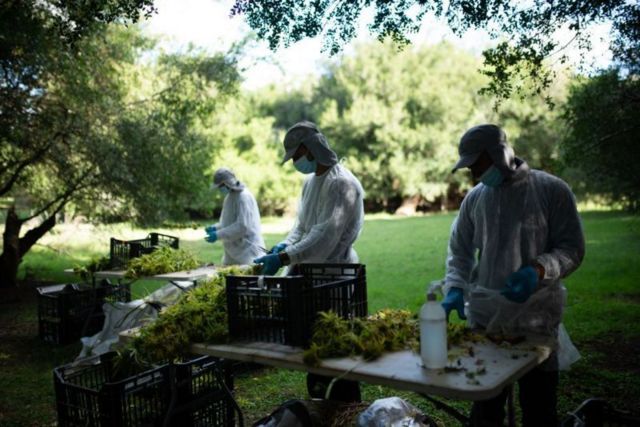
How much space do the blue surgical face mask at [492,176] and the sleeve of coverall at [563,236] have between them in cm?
27

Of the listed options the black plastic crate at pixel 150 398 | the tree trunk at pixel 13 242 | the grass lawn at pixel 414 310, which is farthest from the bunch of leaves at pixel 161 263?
the tree trunk at pixel 13 242

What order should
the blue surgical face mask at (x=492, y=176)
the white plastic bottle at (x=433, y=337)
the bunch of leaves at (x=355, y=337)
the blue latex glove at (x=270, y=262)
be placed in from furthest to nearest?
the blue latex glove at (x=270, y=262), the blue surgical face mask at (x=492, y=176), the bunch of leaves at (x=355, y=337), the white plastic bottle at (x=433, y=337)

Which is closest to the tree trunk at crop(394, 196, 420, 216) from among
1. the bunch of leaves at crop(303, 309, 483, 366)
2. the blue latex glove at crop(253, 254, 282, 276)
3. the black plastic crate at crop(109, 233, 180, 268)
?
the black plastic crate at crop(109, 233, 180, 268)

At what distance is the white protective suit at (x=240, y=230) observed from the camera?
6.30m

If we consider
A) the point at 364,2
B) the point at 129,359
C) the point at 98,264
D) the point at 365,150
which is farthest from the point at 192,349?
the point at 365,150

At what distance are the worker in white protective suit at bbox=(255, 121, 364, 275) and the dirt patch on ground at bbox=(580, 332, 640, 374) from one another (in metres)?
3.17

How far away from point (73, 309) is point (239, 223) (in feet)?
8.15

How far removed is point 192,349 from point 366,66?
3253 centimetres

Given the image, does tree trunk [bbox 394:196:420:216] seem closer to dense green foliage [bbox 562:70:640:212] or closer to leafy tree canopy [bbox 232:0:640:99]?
dense green foliage [bbox 562:70:640:212]

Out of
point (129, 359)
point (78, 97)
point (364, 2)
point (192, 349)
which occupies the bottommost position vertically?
point (129, 359)

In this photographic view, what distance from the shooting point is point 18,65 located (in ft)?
27.2

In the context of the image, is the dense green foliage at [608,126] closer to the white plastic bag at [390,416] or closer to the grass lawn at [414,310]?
the grass lawn at [414,310]

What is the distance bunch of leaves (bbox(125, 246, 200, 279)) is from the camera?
5.73 meters

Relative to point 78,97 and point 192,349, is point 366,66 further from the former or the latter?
point 192,349
